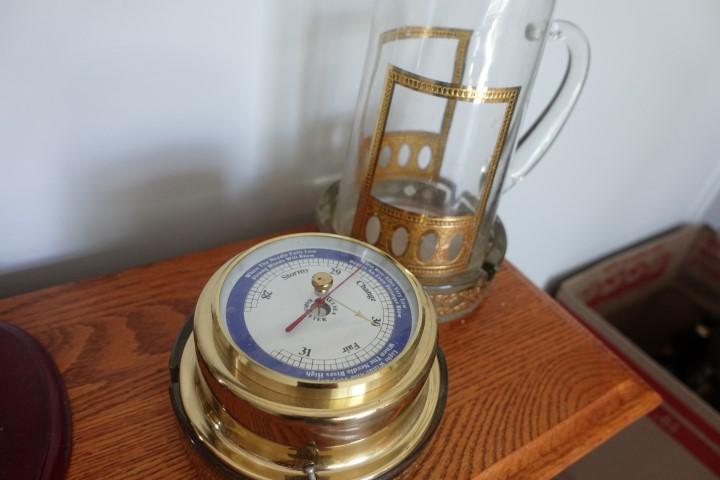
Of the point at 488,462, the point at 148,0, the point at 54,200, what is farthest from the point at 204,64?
the point at 488,462

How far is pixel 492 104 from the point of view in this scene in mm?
528

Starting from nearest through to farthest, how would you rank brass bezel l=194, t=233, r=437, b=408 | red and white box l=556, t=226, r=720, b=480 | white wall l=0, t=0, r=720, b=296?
1. brass bezel l=194, t=233, r=437, b=408
2. white wall l=0, t=0, r=720, b=296
3. red and white box l=556, t=226, r=720, b=480

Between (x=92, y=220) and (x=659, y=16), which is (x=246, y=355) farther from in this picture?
(x=659, y=16)

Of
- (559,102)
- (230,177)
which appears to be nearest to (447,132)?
(559,102)

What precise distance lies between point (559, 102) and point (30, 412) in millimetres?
536

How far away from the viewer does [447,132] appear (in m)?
0.60

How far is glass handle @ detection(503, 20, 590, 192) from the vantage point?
0.55 metres

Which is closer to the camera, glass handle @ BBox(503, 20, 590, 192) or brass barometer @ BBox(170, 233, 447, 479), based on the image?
brass barometer @ BBox(170, 233, 447, 479)

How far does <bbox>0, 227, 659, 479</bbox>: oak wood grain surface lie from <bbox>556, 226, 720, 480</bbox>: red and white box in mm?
541

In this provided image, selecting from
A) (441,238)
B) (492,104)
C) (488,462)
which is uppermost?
(492,104)

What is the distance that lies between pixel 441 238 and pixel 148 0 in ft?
1.04

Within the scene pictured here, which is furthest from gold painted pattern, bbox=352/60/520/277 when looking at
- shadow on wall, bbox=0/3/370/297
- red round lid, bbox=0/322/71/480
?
red round lid, bbox=0/322/71/480

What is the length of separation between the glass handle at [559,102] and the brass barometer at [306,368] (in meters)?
0.24

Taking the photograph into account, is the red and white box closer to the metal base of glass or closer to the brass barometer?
the metal base of glass
